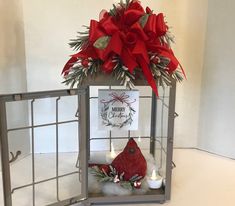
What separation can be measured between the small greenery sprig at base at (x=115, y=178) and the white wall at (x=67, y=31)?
33 centimetres

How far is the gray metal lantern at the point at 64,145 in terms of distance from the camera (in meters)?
0.62

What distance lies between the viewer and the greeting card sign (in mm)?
694

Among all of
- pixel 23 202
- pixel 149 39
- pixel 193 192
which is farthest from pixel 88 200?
pixel 149 39

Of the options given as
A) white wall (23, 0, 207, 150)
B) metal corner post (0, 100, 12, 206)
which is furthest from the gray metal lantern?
white wall (23, 0, 207, 150)

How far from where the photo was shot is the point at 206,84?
981 millimetres

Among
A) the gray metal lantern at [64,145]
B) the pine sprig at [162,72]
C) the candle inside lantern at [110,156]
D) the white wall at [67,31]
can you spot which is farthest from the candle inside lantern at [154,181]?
the white wall at [67,31]

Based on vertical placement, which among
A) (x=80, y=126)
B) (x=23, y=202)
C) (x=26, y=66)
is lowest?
(x=23, y=202)

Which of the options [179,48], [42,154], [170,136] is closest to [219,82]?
[179,48]

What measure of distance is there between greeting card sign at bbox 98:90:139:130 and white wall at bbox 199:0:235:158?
1.20ft

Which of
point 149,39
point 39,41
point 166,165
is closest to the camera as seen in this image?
point 149,39

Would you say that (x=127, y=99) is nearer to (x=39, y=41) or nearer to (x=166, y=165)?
(x=166, y=165)

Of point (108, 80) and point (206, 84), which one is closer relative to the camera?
point (108, 80)

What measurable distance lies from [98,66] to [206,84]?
1.52 ft

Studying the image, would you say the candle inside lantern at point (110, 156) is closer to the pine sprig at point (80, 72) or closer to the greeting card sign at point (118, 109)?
the greeting card sign at point (118, 109)
